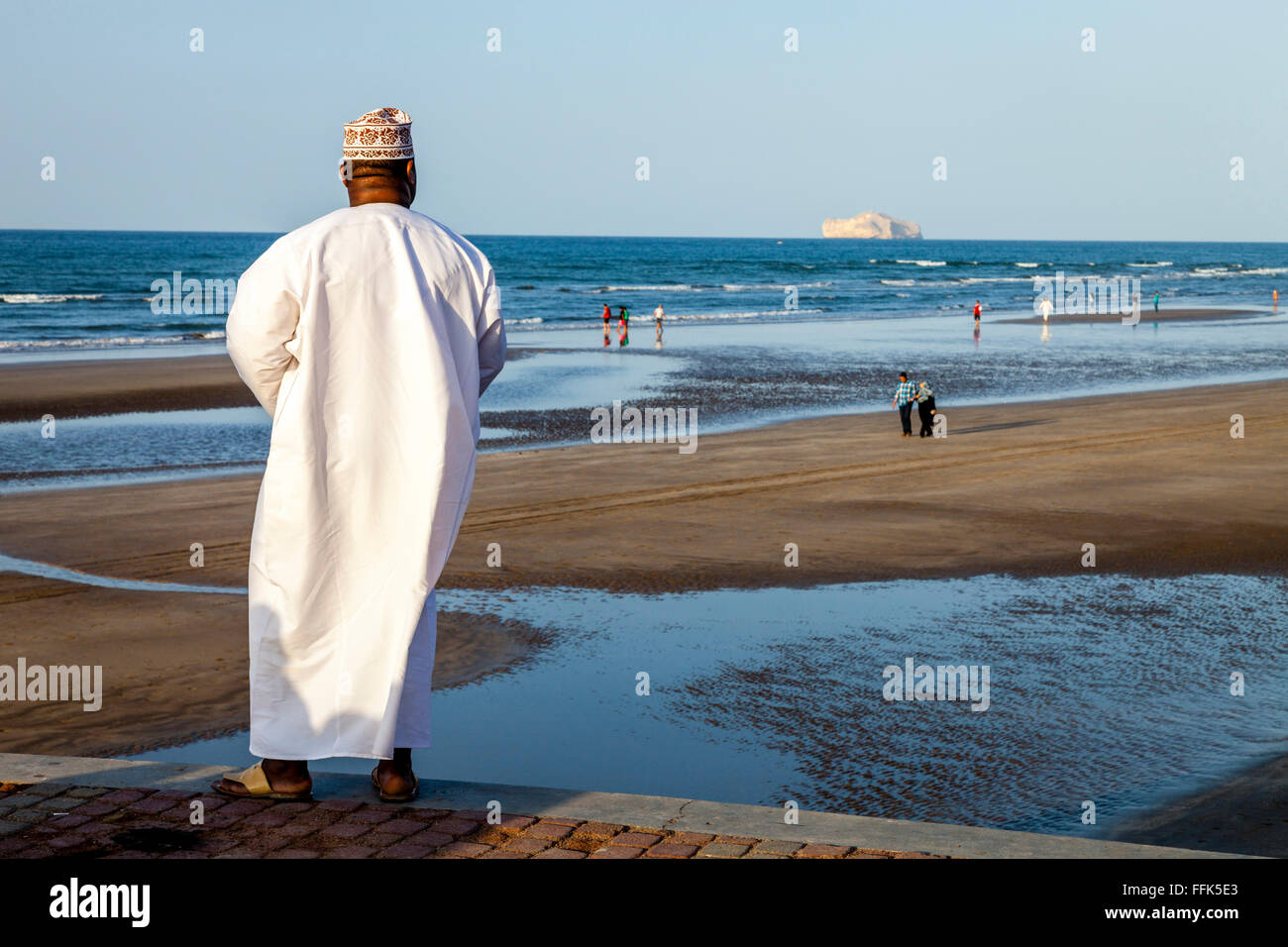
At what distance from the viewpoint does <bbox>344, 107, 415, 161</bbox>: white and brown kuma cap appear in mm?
4680

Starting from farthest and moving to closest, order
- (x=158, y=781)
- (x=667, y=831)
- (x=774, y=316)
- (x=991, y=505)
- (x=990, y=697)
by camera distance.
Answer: (x=774, y=316) → (x=991, y=505) → (x=990, y=697) → (x=158, y=781) → (x=667, y=831)

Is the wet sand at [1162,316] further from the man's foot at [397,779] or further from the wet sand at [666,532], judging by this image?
the man's foot at [397,779]

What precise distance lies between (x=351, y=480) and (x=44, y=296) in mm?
58241

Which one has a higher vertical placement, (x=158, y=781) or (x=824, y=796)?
(x=158, y=781)

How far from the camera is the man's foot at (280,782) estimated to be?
182 inches

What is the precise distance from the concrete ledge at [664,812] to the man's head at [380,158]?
2.05 meters

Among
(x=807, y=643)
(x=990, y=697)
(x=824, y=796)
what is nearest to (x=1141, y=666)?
(x=990, y=697)

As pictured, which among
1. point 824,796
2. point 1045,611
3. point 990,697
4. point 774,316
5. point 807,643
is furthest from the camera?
point 774,316

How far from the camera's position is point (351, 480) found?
4520 mm
